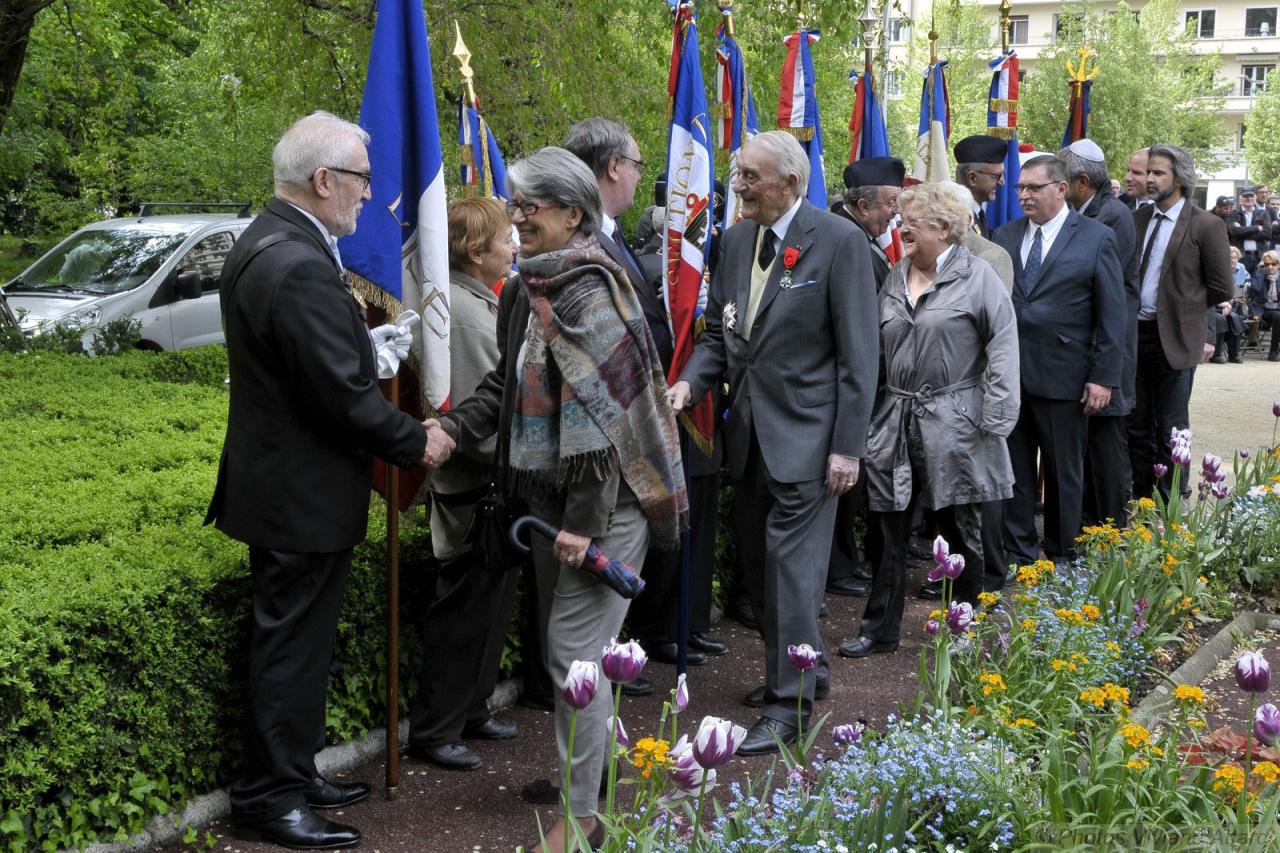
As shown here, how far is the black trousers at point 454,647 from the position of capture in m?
4.76

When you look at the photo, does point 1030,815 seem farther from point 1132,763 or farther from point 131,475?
point 131,475

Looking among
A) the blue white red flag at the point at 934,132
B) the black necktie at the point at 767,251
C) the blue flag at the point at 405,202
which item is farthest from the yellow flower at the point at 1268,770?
the blue white red flag at the point at 934,132

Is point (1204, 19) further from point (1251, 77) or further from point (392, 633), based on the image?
point (392, 633)

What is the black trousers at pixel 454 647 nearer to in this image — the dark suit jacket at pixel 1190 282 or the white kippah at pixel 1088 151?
the dark suit jacket at pixel 1190 282

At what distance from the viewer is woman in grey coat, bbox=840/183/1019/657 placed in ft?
19.9

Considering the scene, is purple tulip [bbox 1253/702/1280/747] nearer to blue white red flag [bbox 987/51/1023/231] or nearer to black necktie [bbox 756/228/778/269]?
black necktie [bbox 756/228/778/269]

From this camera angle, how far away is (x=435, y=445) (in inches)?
165

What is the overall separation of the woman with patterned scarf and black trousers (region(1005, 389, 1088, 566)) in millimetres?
4047

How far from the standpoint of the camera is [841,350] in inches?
194

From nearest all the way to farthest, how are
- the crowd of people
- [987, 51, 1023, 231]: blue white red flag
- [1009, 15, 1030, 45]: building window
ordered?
the crowd of people, [987, 51, 1023, 231]: blue white red flag, [1009, 15, 1030, 45]: building window

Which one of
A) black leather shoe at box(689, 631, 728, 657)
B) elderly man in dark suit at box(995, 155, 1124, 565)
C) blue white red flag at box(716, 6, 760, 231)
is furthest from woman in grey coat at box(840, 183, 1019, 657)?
elderly man in dark suit at box(995, 155, 1124, 565)

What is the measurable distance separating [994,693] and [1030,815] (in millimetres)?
1077

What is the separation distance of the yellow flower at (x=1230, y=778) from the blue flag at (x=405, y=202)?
8.83 feet

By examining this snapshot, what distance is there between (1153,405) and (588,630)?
234 inches
